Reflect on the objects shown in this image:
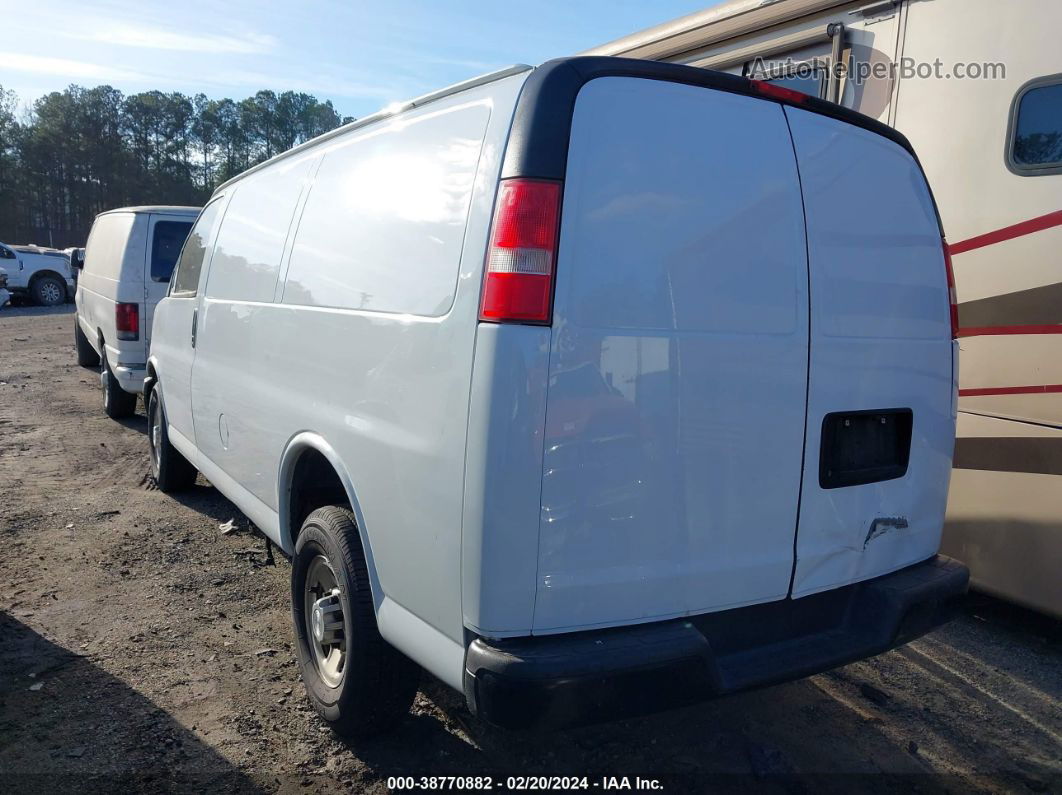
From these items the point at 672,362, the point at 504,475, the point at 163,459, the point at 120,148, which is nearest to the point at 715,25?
the point at 672,362

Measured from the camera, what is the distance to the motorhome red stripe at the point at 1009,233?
12.1 feet

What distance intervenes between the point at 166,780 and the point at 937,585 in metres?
2.77

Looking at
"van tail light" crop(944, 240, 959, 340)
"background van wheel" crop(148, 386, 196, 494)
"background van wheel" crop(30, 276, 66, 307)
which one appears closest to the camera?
"van tail light" crop(944, 240, 959, 340)

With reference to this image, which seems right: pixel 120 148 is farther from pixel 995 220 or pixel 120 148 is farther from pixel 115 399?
pixel 995 220

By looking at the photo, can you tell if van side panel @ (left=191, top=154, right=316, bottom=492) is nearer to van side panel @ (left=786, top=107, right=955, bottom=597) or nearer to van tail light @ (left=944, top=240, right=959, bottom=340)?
van side panel @ (left=786, top=107, right=955, bottom=597)

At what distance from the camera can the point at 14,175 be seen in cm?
5247

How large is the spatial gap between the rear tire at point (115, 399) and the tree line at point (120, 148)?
4824 centimetres

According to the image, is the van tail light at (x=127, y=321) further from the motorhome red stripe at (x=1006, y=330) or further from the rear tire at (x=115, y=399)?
the motorhome red stripe at (x=1006, y=330)

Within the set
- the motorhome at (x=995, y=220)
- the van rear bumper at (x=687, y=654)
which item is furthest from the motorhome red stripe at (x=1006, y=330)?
the van rear bumper at (x=687, y=654)

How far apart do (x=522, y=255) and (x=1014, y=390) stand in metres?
2.89

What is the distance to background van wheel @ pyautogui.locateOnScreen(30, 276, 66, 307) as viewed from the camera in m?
24.2

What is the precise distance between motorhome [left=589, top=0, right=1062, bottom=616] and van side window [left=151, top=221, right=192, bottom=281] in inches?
253

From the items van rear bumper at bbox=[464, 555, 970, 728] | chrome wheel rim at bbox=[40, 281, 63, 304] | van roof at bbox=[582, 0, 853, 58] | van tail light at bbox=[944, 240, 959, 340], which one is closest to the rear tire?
van roof at bbox=[582, 0, 853, 58]

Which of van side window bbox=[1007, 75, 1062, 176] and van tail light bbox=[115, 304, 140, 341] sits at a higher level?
van side window bbox=[1007, 75, 1062, 176]
